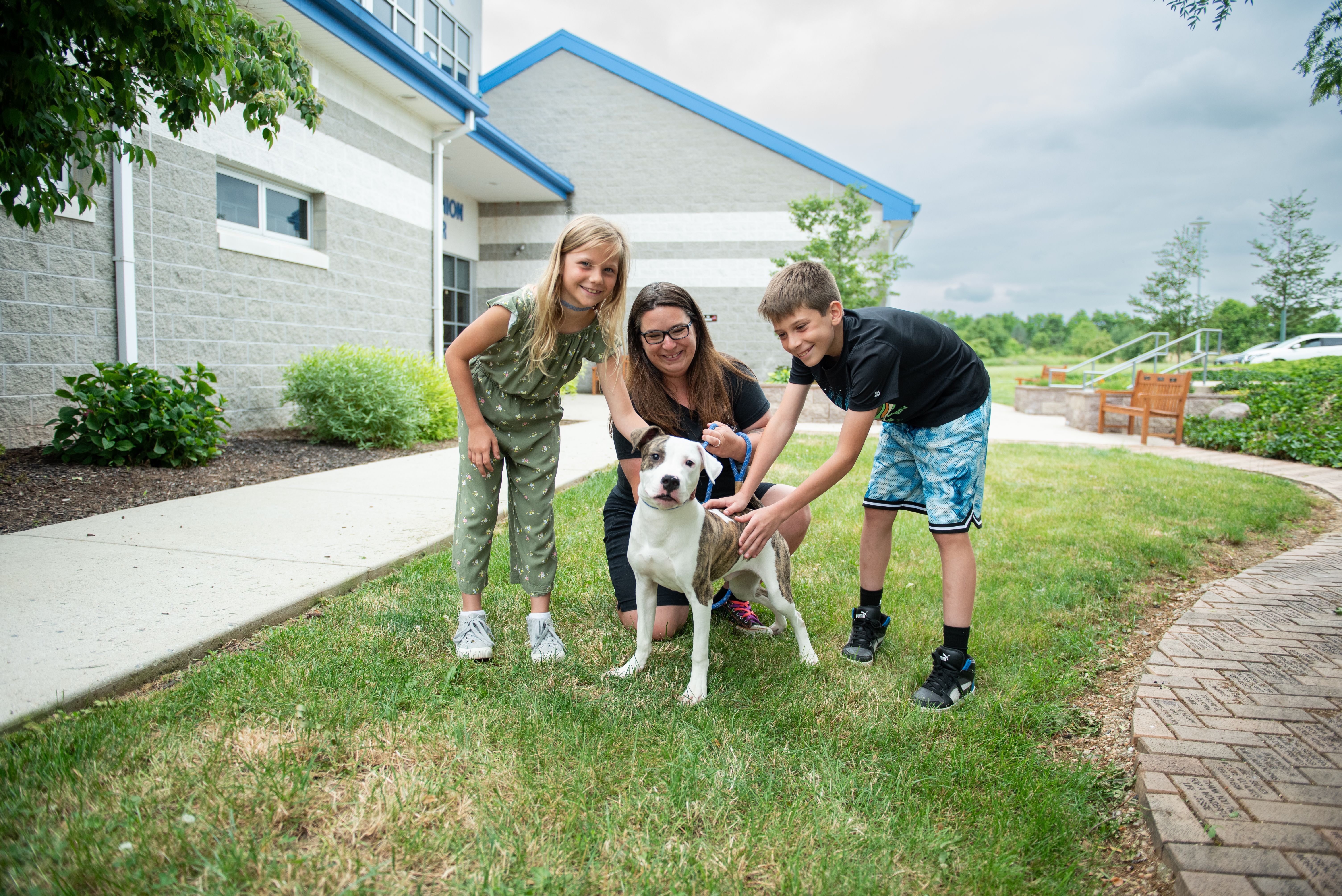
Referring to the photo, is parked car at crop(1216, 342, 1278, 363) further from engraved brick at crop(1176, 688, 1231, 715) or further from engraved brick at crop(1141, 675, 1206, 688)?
engraved brick at crop(1176, 688, 1231, 715)

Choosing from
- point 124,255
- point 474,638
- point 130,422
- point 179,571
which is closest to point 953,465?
point 474,638

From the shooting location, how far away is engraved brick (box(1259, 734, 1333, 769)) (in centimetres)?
225

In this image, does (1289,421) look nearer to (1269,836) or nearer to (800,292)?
(1269,836)

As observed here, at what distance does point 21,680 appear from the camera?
93.5 inches

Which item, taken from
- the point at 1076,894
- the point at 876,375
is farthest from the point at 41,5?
the point at 1076,894

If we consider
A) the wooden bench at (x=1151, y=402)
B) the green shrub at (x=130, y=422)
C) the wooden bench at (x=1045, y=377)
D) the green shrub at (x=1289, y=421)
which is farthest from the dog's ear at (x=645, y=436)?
the wooden bench at (x=1045, y=377)

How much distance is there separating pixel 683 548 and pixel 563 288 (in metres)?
1.17

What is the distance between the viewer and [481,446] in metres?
3.00

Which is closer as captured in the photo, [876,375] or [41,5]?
[41,5]

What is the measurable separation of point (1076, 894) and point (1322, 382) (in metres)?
10.5

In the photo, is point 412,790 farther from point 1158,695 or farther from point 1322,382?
point 1322,382

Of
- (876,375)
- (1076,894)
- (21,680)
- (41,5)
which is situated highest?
(41,5)

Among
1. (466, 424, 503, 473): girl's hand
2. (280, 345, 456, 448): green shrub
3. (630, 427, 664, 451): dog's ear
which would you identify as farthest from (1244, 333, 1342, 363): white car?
(466, 424, 503, 473): girl's hand

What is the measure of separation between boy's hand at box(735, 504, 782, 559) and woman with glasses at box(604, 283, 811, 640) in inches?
18.9
